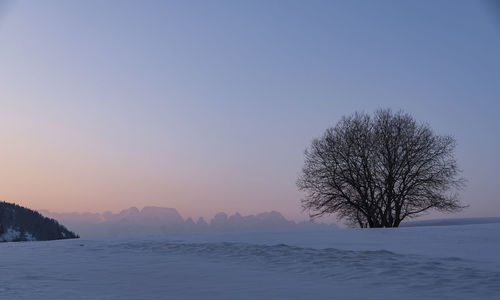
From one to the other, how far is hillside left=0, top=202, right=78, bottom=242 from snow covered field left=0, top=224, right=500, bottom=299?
15645mm

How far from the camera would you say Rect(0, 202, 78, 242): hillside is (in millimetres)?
25794

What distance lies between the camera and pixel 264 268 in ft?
26.9

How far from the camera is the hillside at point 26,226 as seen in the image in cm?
2579

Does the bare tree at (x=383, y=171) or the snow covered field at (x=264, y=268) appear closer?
the snow covered field at (x=264, y=268)

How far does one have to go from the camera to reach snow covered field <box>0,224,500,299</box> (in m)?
6.11

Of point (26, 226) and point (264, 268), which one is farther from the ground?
point (26, 226)

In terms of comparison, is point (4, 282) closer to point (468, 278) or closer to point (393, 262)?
point (393, 262)

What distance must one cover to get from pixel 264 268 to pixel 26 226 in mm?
22770

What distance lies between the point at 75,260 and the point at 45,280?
7.94ft

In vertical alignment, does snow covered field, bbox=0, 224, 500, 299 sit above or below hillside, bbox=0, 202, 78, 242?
below

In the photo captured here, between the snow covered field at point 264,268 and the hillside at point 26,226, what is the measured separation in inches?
616

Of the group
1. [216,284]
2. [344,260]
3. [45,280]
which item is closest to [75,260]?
[45,280]

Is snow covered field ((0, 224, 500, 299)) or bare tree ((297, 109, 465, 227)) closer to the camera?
snow covered field ((0, 224, 500, 299))

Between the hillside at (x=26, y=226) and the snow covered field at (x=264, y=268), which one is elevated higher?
the hillside at (x=26, y=226)
